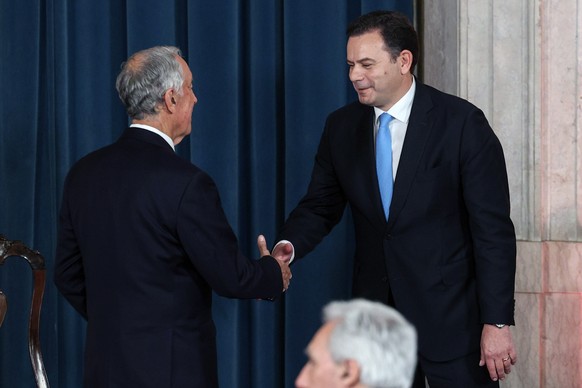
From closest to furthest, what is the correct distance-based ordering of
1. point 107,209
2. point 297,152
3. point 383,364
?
1. point 383,364
2. point 107,209
3. point 297,152

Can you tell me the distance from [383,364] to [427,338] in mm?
1351

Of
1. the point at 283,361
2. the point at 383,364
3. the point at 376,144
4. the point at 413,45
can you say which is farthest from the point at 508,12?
the point at 383,364

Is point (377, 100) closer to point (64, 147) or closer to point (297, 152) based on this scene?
point (297, 152)

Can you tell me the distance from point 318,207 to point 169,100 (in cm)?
83

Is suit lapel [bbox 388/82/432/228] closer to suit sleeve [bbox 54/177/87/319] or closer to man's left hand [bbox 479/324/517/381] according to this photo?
man's left hand [bbox 479/324/517/381]

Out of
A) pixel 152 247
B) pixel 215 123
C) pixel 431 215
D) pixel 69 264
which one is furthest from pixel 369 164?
pixel 215 123

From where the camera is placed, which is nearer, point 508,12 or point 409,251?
point 409,251

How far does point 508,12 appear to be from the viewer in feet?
11.7

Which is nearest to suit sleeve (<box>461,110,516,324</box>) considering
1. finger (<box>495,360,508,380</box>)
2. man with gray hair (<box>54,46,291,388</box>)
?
finger (<box>495,360,508,380</box>)

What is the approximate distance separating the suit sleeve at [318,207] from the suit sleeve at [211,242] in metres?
0.61

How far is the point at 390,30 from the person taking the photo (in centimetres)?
297

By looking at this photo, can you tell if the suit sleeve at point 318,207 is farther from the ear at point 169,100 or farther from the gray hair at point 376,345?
the gray hair at point 376,345

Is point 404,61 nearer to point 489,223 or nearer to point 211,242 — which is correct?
point 489,223

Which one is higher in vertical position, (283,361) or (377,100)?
(377,100)
